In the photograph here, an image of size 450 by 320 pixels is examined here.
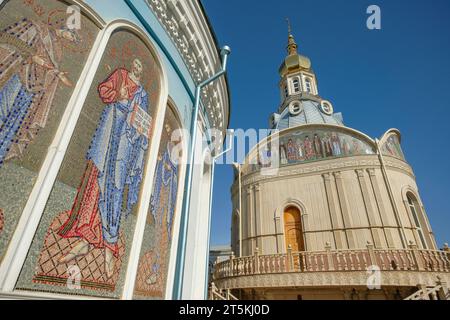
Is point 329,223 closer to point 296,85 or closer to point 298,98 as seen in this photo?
point 298,98

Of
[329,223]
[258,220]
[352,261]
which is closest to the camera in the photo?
[352,261]

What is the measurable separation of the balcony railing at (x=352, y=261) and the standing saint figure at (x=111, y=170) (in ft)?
30.9

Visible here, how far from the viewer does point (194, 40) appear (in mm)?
4062

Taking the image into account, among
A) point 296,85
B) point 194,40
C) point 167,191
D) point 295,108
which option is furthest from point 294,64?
point 167,191

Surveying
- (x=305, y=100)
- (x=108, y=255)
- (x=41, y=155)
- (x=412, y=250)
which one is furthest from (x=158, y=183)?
(x=305, y=100)

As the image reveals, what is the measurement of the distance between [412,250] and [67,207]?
11928mm

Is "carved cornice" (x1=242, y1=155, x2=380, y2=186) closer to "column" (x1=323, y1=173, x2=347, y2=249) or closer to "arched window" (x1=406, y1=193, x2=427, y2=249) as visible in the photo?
"column" (x1=323, y1=173, x2=347, y2=249)

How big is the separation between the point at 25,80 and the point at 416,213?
16.6m

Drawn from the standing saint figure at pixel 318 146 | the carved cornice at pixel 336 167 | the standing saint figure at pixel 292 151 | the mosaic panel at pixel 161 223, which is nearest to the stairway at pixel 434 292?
the carved cornice at pixel 336 167

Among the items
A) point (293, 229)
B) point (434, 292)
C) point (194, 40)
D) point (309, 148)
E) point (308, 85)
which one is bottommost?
point (434, 292)

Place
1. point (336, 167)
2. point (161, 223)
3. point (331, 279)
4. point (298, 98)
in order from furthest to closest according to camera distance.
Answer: point (298, 98)
point (336, 167)
point (331, 279)
point (161, 223)

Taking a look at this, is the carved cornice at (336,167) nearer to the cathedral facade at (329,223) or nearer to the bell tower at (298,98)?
the cathedral facade at (329,223)

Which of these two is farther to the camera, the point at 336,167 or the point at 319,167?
the point at 319,167
